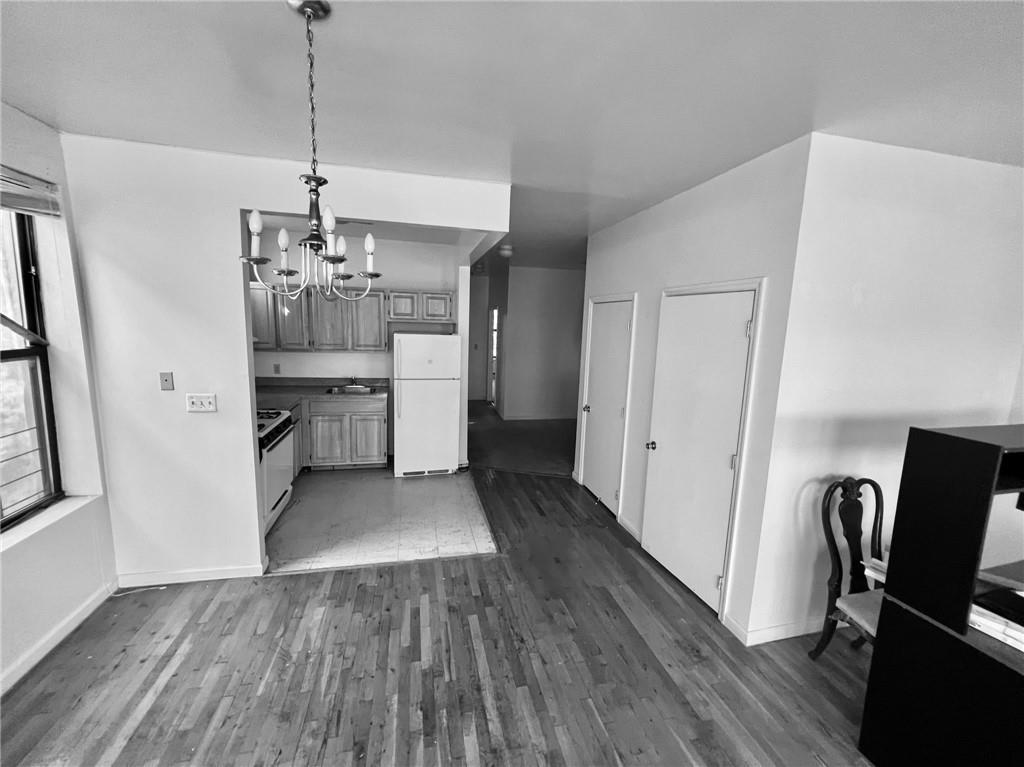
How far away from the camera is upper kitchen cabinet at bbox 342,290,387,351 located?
16.0ft

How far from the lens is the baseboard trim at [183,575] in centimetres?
263

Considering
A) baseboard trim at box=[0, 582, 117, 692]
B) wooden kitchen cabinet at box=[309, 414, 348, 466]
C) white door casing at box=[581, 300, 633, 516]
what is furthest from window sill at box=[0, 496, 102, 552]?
white door casing at box=[581, 300, 633, 516]

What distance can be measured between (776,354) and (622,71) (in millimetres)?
1520

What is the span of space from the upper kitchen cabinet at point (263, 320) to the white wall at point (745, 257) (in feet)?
13.0

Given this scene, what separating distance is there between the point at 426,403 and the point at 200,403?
2.25 meters

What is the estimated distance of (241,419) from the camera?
2662 millimetres

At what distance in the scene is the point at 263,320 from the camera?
15.3ft

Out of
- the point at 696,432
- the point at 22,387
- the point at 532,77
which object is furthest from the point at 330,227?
the point at 696,432

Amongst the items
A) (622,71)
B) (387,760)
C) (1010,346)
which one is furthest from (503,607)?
(1010,346)

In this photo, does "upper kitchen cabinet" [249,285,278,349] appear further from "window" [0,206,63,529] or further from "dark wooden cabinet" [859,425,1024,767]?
"dark wooden cabinet" [859,425,1024,767]

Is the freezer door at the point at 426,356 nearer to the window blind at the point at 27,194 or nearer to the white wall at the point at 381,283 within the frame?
the white wall at the point at 381,283

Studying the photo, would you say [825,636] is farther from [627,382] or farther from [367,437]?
[367,437]

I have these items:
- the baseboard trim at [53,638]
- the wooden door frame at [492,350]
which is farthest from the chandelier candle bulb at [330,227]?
the wooden door frame at [492,350]

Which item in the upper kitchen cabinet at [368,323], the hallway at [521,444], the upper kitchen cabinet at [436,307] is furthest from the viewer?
the hallway at [521,444]
